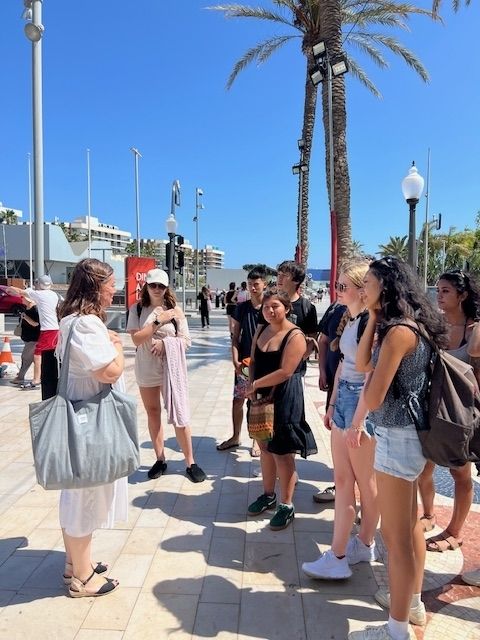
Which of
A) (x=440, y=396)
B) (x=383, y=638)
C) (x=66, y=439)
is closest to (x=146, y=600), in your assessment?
(x=66, y=439)

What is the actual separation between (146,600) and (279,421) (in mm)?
1276

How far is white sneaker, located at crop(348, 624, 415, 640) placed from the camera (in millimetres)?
1989

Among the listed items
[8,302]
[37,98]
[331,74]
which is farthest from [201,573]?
[8,302]

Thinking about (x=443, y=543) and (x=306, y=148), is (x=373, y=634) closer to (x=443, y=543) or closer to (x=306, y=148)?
(x=443, y=543)

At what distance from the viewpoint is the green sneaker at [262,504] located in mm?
3268

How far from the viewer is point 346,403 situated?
2564 millimetres

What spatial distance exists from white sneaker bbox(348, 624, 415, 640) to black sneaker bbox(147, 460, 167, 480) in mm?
2221

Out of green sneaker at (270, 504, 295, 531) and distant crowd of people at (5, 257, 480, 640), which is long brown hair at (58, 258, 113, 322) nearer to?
distant crowd of people at (5, 257, 480, 640)

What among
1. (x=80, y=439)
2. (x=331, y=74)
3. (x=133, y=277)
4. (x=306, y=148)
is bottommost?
(x=80, y=439)

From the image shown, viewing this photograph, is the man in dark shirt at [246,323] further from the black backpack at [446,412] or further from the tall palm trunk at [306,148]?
the tall palm trunk at [306,148]

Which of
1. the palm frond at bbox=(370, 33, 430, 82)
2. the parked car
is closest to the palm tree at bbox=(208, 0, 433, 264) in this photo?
the palm frond at bbox=(370, 33, 430, 82)

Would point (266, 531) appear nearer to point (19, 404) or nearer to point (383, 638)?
point (383, 638)

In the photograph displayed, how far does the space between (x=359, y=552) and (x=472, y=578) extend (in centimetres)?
61

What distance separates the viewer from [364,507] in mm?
2723
